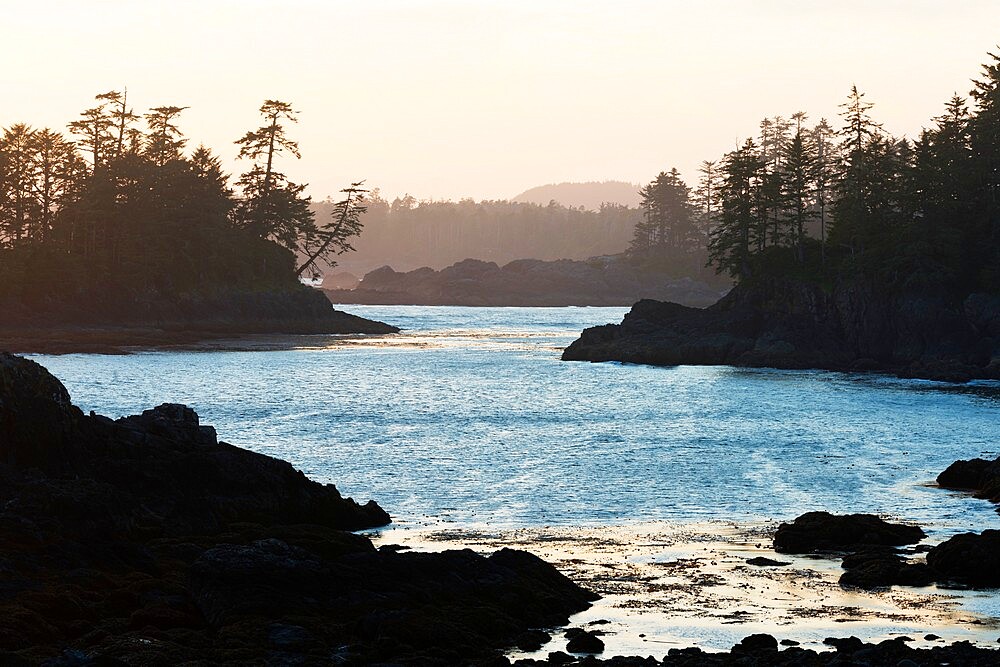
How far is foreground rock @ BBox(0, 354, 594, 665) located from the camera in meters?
15.7

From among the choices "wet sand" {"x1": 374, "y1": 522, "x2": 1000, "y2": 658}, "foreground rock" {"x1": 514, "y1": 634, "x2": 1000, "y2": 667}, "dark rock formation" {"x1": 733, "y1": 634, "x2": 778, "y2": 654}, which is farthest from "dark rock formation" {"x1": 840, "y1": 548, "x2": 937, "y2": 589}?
"dark rock formation" {"x1": 733, "y1": 634, "x2": 778, "y2": 654}

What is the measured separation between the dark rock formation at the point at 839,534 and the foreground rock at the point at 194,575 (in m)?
6.40

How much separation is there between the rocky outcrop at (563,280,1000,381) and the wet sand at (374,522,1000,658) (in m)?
48.5

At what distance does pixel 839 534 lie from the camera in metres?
24.1

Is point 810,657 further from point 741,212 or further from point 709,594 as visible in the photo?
point 741,212

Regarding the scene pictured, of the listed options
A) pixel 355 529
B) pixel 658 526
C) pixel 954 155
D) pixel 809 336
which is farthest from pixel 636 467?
pixel 954 155

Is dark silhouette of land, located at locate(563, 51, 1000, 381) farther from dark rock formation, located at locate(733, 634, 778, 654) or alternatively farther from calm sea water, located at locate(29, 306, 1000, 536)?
dark rock formation, located at locate(733, 634, 778, 654)

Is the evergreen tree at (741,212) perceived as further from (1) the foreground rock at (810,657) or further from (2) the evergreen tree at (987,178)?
(1) the foreground rock at (810,657)

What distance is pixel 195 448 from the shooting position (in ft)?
86.9

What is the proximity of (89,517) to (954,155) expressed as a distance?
265 feet

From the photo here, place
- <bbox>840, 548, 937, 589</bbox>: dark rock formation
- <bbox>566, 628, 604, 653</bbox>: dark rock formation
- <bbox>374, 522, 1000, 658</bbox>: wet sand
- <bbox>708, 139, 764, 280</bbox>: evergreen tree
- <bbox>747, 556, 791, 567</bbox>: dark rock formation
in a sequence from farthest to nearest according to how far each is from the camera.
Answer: <bbox>708, 139, 764, 280</bbox>: evergreen tree
<bbox>747, 556, 791, 567</bbox>: dark rock formation
<bbox>840, 548, 937, 589</bbox>: dark rock formation
<bbox>374, 522, 1000, 658</bbox>: wet sand
<bbox>566, 628, 604, 653</bbox>: dark rock formation

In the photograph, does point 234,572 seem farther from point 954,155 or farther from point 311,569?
point 954,155

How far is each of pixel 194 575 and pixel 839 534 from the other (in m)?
13.5

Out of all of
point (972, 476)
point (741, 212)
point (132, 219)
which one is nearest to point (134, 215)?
point (132, 219)
